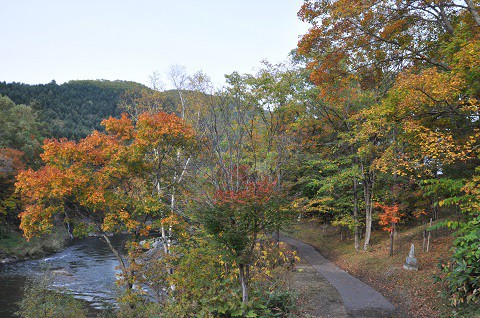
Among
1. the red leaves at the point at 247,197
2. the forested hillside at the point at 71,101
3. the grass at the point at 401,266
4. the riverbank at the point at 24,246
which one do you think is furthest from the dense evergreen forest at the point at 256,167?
the forested hillside at the point at 71,101

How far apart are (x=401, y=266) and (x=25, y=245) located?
2606 cm

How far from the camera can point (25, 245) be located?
78.6 feet

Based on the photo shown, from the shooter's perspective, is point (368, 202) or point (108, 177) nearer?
point (108, 177)

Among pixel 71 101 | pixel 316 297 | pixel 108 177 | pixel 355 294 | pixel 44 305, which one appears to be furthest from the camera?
pixel 71 101

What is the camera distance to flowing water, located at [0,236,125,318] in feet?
48.3

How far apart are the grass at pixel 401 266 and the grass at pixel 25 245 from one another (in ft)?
68.4

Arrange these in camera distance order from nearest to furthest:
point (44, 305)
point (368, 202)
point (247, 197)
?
1. point (247, 197)
2. point (44, 305)
3. point (368, 202)

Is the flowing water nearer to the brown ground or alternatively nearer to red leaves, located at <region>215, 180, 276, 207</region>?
the brown ground

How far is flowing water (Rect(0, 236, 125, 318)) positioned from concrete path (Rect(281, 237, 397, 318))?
8521mm

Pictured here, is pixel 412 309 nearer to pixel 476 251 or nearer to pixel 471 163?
pixel 476 251

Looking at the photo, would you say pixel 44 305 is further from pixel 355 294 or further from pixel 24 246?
pixel 24 246

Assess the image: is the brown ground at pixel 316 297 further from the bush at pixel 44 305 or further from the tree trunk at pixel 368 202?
the bush at pixel 44 305

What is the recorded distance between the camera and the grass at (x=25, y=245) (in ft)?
74.2

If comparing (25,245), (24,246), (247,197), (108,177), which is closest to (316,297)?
(247,197)
